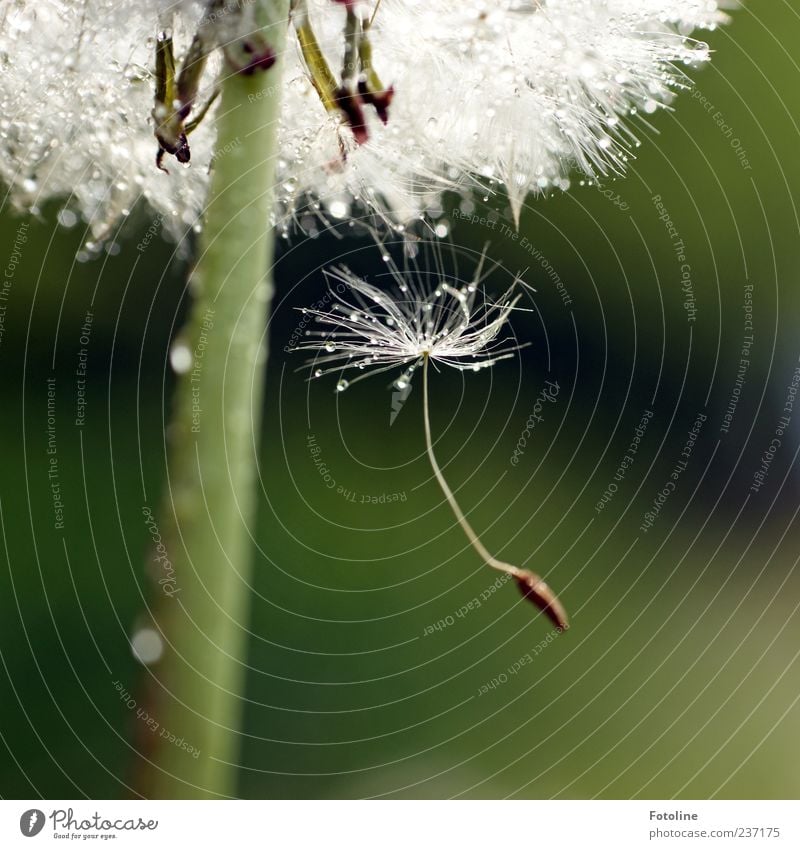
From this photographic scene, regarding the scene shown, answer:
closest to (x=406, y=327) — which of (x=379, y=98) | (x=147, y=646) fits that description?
(x=379, y=98)

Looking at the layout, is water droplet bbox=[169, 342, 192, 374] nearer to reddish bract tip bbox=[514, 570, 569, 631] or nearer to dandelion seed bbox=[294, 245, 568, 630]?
dandelion seed bbox=[294, 245, 568, 630]

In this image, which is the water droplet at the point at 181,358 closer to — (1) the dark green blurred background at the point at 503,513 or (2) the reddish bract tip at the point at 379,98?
(1) the dark green blurred background at the point at 503,513

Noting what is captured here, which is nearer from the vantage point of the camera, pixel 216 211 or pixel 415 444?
pixel 216 211

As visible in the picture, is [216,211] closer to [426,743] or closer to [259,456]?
[259,456]

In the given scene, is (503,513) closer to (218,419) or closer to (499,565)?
(499,565)

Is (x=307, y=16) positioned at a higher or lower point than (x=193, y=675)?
higher

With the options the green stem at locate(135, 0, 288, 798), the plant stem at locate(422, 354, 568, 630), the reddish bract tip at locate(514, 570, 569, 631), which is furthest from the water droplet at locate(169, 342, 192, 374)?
the reddish bract tip at locate(514, 570, 569, 631)

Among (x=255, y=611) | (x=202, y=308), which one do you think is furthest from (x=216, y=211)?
(x=255, y=611)
